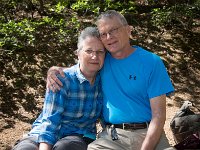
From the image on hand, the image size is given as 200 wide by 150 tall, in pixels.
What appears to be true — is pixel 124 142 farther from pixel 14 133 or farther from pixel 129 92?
pixel 14 133

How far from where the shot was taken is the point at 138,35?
7590 millimetres

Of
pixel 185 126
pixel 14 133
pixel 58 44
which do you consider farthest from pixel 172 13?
pixel 14 133

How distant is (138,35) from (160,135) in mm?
4588

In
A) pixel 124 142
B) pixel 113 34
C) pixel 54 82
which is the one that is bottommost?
pixel 124 142

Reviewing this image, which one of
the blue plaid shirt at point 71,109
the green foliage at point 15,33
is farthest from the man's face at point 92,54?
the green foliage at point 15,33

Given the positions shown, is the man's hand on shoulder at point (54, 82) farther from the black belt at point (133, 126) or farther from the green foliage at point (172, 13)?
the green foliage at point (172, 13)

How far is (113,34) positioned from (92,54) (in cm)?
27

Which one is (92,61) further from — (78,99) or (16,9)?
(16,9)

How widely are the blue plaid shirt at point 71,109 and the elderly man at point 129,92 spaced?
112mm

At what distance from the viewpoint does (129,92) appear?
130 inches

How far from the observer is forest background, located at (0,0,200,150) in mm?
5852

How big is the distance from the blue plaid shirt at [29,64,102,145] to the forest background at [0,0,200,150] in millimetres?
1983

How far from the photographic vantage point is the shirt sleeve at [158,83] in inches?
126

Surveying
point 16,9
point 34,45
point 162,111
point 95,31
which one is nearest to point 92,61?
point 95,31
